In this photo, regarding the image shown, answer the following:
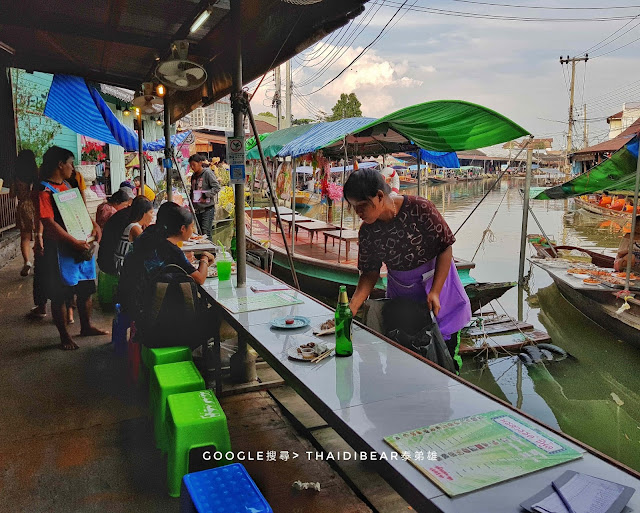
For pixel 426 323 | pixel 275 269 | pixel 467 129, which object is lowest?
pixel 275 269

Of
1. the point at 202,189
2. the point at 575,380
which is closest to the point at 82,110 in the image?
the point at 202,189

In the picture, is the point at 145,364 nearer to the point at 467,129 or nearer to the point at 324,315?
the point at 324,315

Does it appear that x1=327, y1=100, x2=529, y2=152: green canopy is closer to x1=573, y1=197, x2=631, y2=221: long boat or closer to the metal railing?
the metal railing

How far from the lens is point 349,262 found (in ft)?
28.0

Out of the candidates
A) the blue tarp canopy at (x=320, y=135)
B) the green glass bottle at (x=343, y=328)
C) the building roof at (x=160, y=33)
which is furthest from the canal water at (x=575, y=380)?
the building roof at (x=160, y=33)

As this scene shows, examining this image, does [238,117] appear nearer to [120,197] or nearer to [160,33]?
[160,33]

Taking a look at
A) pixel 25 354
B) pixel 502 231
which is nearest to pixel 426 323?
pixel 25 354

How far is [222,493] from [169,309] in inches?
61.3

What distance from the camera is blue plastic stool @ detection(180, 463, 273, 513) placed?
1721 mm

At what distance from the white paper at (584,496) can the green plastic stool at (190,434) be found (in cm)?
162

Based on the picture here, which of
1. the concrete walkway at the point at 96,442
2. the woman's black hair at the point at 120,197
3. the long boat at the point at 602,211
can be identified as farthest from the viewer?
the long boat at the point at 602,211

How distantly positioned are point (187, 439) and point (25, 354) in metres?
2.89

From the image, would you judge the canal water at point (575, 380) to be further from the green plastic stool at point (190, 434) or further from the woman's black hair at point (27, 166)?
the woman's black hair at point (27, 166)

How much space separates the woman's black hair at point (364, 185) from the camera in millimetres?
2572
